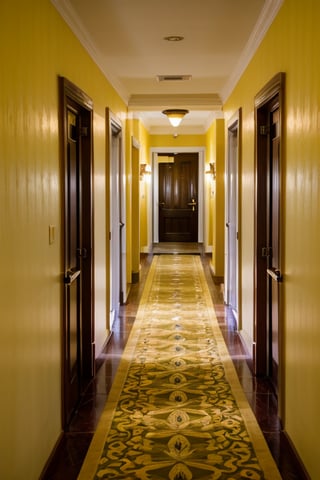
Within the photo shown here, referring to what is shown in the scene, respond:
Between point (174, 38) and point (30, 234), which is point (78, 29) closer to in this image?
point (174, 38)

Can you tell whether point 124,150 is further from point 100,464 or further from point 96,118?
point 100,464

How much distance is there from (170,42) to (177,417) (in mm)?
3021

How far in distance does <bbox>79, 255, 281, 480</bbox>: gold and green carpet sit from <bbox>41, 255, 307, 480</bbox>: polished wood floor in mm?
59

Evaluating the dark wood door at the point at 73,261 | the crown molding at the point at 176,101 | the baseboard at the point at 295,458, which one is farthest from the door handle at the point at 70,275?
the crown molding at the point at 176,101

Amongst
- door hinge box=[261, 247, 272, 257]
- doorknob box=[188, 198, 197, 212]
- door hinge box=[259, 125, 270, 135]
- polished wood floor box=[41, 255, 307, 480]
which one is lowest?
polished wood floor box=[41, 255, 307, 480]

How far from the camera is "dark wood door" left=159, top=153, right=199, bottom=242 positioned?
15.4m

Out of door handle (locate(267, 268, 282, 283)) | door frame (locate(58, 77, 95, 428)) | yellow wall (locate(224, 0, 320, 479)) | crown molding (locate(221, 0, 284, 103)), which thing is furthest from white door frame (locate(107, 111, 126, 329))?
yellow wall (locate(224, 0, 320, 479))

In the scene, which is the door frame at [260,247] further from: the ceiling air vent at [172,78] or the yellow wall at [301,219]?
the ceiling air vent at [172,78]

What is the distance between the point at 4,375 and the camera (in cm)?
234

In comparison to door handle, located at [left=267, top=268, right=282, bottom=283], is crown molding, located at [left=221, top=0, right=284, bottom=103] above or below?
above

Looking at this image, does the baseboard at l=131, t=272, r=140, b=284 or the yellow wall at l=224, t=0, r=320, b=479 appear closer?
the yellow wall at l=224, t=0, r=320, b=479

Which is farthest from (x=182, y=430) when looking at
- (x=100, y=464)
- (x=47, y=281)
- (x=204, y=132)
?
(x=204, y=132)

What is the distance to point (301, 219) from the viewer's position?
3.04 metres

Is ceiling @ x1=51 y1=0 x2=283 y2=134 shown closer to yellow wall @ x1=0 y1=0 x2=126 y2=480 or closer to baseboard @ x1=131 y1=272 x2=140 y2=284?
yellow wall @ x1=0 y1=0 x2=126 y2=480
